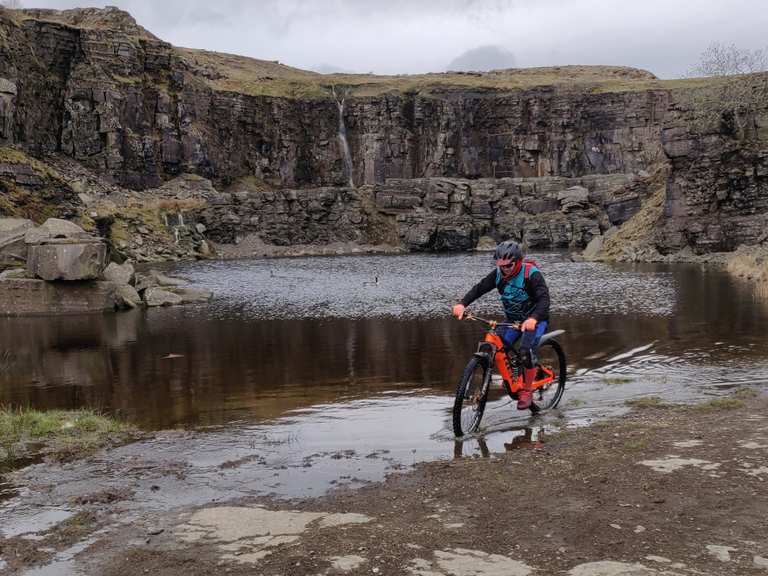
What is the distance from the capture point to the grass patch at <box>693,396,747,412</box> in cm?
980

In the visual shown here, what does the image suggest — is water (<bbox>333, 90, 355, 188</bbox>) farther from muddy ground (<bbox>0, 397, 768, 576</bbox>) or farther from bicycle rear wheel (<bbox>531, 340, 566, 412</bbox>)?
muddy ground (<bbox>0, 397, 768, 576</bbox>)

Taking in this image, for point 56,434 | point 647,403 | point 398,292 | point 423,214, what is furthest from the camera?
point 423,214

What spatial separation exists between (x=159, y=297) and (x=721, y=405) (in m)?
27.8

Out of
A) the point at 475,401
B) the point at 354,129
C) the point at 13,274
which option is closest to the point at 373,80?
the point at 354,129

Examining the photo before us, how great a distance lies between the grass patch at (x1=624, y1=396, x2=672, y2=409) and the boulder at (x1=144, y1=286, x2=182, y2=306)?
25875mm

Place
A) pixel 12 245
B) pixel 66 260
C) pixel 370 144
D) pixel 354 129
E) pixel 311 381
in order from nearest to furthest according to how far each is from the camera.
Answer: pixel 311 381
pixel 66 260
pixel 12 245
pixel 370 144
pixel 354 129

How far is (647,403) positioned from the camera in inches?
416

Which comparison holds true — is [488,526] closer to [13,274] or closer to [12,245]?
[13,274]

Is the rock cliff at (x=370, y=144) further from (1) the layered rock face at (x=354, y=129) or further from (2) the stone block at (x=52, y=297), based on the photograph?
(2) the stone block at (x=52, y=297)

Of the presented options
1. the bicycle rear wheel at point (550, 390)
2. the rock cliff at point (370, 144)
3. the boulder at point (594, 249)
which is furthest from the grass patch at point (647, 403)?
the boulder at point (594, 249)

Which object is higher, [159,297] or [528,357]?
[528,357]

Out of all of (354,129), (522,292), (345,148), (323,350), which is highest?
(354,129)

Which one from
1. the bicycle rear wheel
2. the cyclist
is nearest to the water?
the bicycle rear wheel

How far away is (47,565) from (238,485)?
231cm
